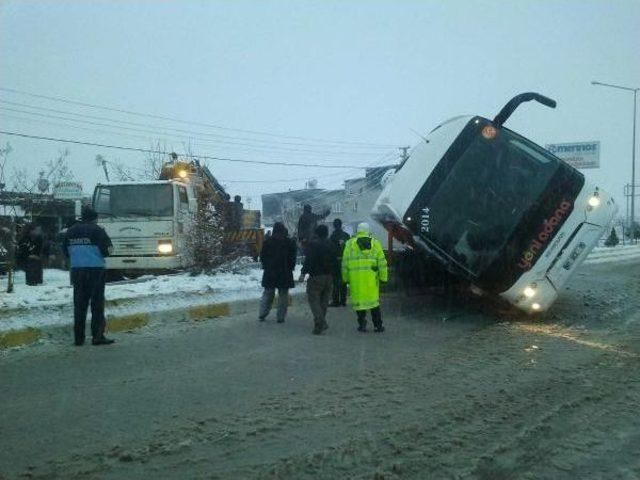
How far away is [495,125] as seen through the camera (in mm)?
9711

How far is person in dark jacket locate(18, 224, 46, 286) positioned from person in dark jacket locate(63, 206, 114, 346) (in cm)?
709

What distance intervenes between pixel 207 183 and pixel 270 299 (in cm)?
886

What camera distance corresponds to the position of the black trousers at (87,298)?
26.0 feet

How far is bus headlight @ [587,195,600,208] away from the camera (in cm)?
956

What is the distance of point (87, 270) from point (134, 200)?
6.97m

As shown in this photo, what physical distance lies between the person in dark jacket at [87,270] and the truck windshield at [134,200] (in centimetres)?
644

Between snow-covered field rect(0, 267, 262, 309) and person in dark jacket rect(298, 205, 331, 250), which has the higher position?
person in dark jacket rect(298, 205, 331, 250)

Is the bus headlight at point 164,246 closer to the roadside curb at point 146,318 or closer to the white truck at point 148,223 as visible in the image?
the white truck at point 148,223

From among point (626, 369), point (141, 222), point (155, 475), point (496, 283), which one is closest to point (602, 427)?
point (626, 369)

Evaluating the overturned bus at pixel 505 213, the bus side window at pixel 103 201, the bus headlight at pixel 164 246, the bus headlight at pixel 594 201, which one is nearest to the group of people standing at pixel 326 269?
the overturned bus at pixel 505 213

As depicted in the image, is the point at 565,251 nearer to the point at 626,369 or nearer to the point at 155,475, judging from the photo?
the point at 626,369

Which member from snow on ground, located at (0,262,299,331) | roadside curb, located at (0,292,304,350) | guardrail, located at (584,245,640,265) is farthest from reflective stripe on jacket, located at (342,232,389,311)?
guardrail, located at (584,245,640,265)

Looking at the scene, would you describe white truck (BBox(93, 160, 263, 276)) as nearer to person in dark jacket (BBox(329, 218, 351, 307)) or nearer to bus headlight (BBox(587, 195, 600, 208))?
person in dark jacket (BBox(329, 218, 351, 307))

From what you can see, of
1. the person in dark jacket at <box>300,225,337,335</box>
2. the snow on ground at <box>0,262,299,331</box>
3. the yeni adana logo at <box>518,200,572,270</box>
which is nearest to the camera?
the snow on ground at <box>0,262,299,331</box>
